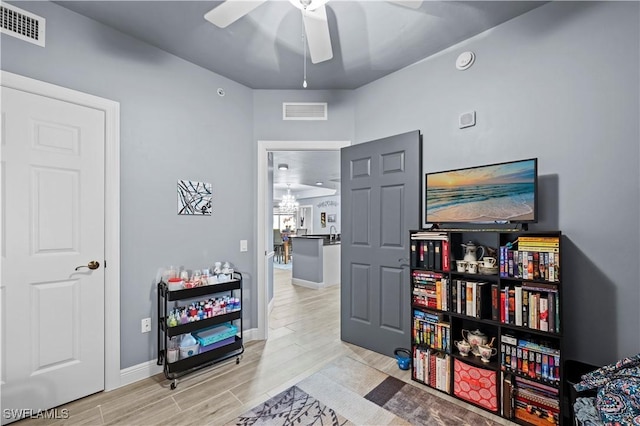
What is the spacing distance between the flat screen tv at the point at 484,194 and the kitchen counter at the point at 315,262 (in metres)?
3.47

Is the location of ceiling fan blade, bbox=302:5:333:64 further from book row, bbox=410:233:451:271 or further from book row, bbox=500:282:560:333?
book row, bbox=500:282:560:333

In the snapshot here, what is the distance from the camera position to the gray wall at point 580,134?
1.78 m

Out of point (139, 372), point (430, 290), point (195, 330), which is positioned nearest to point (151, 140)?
point (195, 330)

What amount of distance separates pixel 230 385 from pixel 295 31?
113 inches

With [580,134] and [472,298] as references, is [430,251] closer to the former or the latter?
[472,298]

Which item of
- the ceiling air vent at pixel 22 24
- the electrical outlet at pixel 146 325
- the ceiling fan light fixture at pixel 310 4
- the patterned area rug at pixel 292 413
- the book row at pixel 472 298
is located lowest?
the patterned area rug at pixel 292 413

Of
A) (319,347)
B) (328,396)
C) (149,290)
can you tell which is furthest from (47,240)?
(319,347)

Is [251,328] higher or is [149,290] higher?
[149,290]

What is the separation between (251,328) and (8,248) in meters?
2.13

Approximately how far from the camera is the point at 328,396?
217cm

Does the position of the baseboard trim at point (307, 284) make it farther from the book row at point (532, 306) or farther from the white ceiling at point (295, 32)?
the book row at point (532, 306)

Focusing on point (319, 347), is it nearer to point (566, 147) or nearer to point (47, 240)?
point (47, 240)

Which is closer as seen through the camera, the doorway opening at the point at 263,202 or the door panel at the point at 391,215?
the door panel at the point at 391,215

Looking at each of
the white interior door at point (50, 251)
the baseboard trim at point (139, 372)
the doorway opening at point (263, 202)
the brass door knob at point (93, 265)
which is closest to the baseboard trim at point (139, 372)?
the baseboard trim at point (139, 372)
